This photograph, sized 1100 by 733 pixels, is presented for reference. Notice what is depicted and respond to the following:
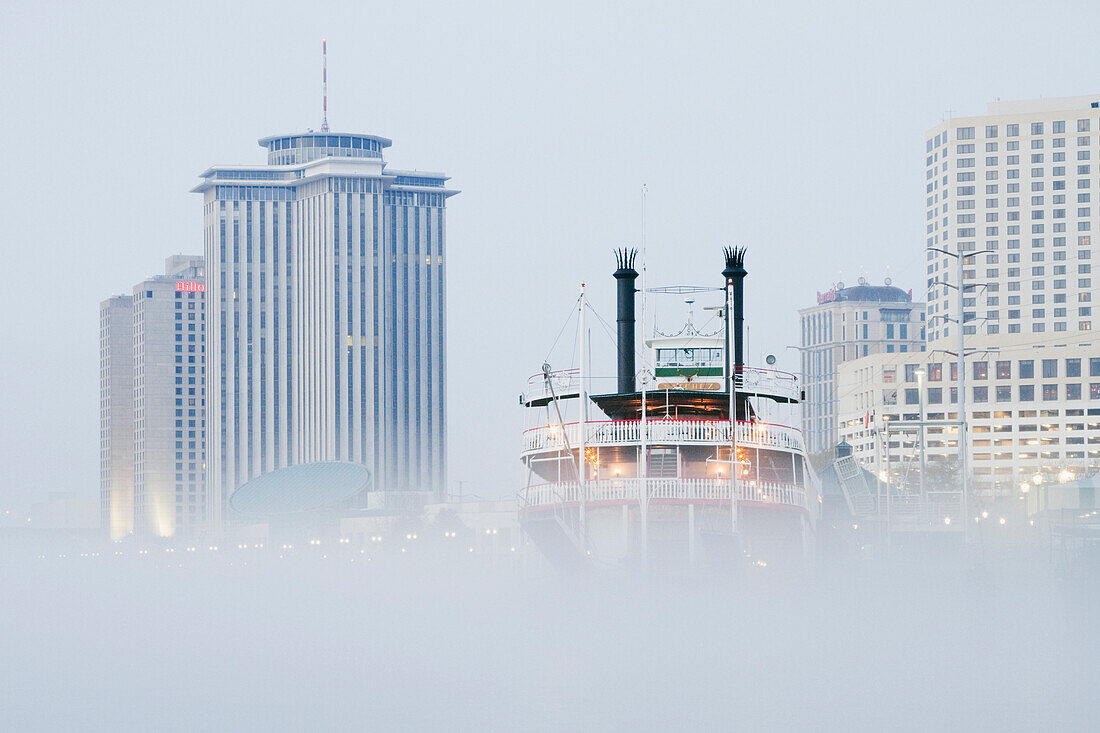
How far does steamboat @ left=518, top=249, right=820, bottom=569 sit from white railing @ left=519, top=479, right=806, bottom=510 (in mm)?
40

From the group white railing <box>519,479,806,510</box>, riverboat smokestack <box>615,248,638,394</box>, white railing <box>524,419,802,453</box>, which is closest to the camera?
white railing <box>519,479,806,510</box>

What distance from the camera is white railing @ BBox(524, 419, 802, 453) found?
64188 millimetres

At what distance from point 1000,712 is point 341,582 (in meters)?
97.7

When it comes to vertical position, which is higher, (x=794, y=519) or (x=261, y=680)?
(x=794, y=519)

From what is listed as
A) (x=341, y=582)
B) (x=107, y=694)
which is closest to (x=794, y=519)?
(x=107, y=694)

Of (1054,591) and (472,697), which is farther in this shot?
(1054,591)

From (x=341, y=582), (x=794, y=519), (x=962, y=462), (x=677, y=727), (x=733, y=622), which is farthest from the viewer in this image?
(x=341, y=582)

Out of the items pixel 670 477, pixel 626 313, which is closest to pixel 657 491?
pixel 670 477

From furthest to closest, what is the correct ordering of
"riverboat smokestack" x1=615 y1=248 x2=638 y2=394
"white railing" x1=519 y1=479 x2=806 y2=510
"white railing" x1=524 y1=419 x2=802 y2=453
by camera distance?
1. "riverboat smokestack" x1=615 y1=248 x2=638 y2=394
2. "white railing" x1=524 y1=419 x2=802 y2=453
3. "white railing" x1=519 y1=479 x2=806 y2=510

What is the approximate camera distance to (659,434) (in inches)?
2530

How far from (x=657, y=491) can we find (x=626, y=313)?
51.1 feet

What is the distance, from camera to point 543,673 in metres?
57.3

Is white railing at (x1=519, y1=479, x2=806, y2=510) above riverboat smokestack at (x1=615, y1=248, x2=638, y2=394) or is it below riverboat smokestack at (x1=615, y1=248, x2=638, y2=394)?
below

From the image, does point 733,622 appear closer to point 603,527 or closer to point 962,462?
point 603,527
